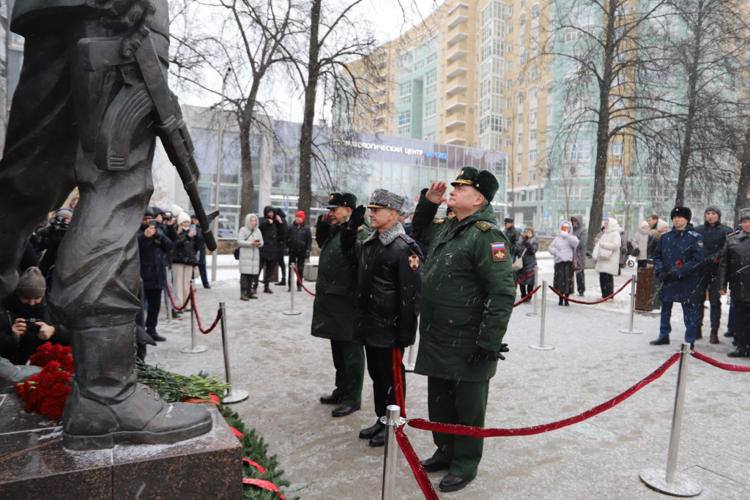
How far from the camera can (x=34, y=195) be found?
8.64 ft

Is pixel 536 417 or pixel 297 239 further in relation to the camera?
pixel 297 239

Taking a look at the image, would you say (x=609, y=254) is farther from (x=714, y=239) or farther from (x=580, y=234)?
(x=714, y=239)

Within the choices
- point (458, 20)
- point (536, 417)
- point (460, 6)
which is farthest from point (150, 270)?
point (458, 20)

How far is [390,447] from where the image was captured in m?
2.22

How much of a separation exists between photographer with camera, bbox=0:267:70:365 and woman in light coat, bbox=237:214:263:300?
6.87 meters

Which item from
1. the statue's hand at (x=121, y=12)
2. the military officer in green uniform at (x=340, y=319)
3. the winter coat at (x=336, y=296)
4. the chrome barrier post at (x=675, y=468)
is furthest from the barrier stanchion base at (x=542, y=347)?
the statue's hand at (x=121, y=12)

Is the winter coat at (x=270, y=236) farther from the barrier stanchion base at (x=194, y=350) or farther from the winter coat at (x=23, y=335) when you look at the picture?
the winter coat at (x=23, y=335)

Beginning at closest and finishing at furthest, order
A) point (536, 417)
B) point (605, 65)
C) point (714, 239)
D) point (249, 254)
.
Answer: point (536, 417) → point (714, 239) → point (249, 254) → point (605, 65)

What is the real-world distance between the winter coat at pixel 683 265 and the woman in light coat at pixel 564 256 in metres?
3.60

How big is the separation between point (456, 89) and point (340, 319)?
6401 centimetres

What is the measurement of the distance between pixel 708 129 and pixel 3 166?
18085mm

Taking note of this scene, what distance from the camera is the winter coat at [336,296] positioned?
472cm

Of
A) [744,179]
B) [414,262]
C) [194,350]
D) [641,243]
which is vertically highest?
[744,179]

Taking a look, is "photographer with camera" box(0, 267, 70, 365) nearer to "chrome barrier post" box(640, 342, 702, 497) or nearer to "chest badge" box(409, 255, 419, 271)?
"chest badge" box(409, 255, 419, 271)
